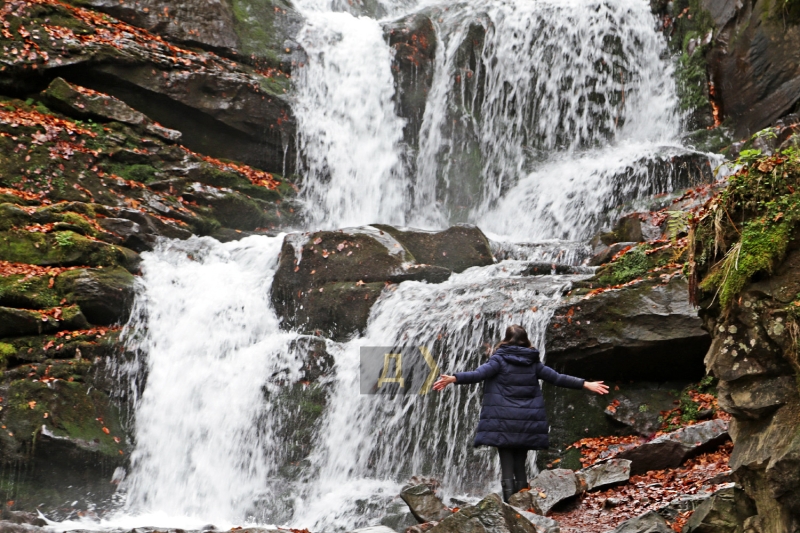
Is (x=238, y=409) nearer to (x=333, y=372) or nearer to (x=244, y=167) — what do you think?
(x=333, y=372)

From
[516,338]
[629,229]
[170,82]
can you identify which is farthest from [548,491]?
[170,82]

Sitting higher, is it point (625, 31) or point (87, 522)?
point (625, 31)

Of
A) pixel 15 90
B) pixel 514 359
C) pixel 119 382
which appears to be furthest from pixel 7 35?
pixel 514 359

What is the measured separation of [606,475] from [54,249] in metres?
8.49

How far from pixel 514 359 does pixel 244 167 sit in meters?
10.9

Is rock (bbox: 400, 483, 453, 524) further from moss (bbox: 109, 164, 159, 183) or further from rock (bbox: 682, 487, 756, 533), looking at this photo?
moss (bbox: 109, 164, 159, 183)

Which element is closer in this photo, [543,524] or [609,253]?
[543,524]

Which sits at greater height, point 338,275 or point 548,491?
point 338,275

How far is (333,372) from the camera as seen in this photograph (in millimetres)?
9477

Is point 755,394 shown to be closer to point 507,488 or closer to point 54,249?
point 507,488

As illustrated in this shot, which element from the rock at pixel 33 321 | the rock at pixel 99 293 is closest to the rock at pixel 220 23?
the rock at pixel 99 293

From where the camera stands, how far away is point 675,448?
20.8ft

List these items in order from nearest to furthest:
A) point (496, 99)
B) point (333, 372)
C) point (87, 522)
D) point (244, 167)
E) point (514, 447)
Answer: point (514, 447)
point (87, 522)
point (333, 372)
point (244, 167)
point (496, 99)

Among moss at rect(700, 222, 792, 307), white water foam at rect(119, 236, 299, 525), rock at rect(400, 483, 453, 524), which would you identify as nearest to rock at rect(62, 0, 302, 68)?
white water foam at rect(119, 236, 299, 525)
